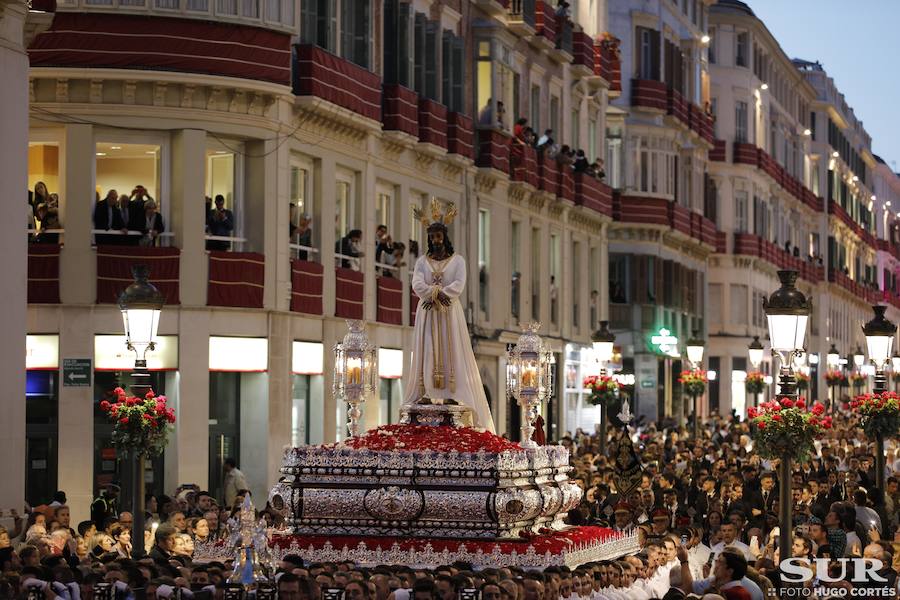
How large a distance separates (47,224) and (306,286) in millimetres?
5429

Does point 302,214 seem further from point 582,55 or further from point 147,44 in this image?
point 582,55

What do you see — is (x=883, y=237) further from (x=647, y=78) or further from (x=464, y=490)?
(x=464, y=490)

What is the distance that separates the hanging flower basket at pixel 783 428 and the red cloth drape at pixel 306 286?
677 inches

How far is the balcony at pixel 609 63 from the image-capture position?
6450 cm

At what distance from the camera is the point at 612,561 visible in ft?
68.7

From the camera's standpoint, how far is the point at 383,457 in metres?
23.2

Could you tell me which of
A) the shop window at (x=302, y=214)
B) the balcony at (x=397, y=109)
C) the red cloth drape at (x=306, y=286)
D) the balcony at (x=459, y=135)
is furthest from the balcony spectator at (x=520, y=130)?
the red cloth drape at (x=306, y=286)

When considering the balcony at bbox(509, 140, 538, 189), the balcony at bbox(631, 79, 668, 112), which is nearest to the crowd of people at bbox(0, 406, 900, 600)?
the balcony at bbox(509, 140, 538, 189)

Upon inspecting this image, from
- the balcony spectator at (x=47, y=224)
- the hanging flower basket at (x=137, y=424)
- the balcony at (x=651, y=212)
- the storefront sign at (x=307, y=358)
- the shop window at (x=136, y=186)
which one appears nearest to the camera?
the hanging flower basket at (x=137, y=424)

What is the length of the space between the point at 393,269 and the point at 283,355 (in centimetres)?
727

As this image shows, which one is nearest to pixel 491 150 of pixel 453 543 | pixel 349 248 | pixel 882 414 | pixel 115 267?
pixel 349 248

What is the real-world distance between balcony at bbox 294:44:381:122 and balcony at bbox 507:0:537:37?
36.8 feet

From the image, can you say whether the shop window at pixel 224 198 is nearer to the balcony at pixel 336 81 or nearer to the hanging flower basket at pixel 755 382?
the balcony at pixel 336 81

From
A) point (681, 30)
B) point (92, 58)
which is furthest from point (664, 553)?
point (681, 30)
